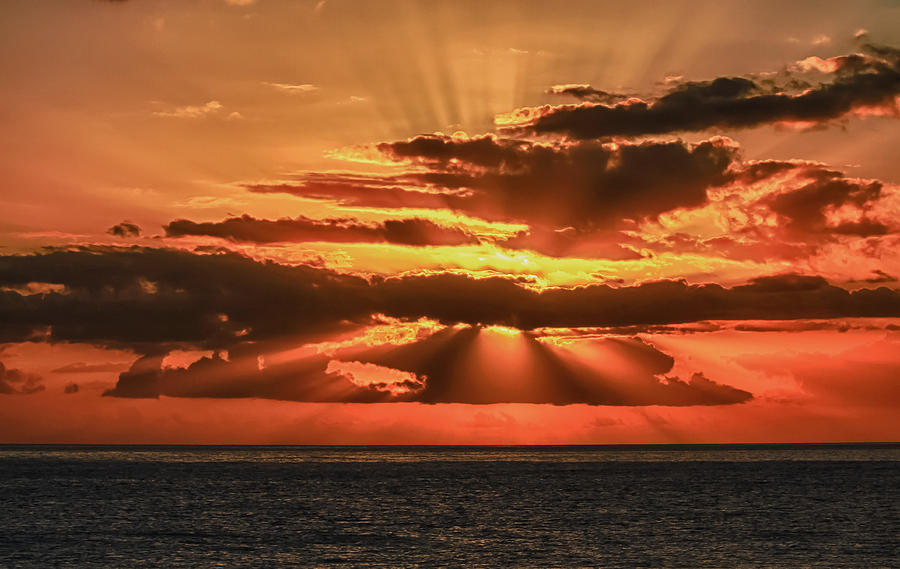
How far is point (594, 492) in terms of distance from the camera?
15500 cm

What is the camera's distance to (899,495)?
14638cm

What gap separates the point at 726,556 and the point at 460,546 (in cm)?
2078

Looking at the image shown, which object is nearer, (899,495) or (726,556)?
(726,556)

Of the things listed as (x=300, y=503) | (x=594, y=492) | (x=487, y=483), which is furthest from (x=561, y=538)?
(x=487, y=483)

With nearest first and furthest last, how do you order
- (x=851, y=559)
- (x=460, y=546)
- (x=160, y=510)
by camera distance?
1. (x=851, y=559)
2. (x=460, y=546)
3. (x=160, y=510)

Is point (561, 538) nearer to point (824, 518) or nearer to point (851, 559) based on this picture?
point (851, 559)

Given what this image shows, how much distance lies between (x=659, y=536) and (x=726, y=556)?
13.4m

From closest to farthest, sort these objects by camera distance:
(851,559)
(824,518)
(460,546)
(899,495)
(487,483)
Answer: (851,559) < (460,546) < (824,518) < (899,495) < (487,483)

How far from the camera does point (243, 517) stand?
354ft

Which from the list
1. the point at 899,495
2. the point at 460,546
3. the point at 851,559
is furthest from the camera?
the point at 899,495

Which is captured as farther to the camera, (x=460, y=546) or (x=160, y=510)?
(x=160, y=510)

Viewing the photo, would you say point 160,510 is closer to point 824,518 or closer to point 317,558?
point 317,558

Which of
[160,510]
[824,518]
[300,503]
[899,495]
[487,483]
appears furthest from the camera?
[487,483]

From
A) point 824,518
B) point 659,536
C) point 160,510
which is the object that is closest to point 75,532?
point 160,510
